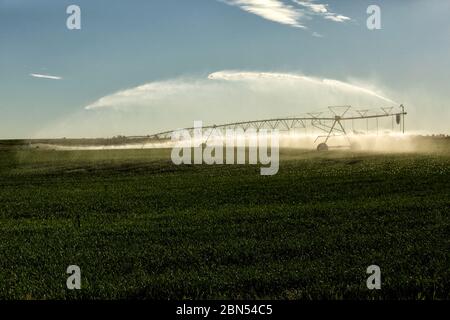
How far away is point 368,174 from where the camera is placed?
47.3 meters

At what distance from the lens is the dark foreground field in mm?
12508

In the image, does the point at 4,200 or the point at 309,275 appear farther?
the point at 4,200

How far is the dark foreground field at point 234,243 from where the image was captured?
12508mm

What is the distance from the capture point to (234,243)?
1758 cm

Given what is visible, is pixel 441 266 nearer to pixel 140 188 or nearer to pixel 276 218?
pixel 276 218

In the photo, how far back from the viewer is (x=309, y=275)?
13180 millimetres

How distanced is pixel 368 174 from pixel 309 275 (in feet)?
117

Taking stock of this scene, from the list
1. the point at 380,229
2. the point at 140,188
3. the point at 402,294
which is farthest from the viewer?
the point at 140,188
